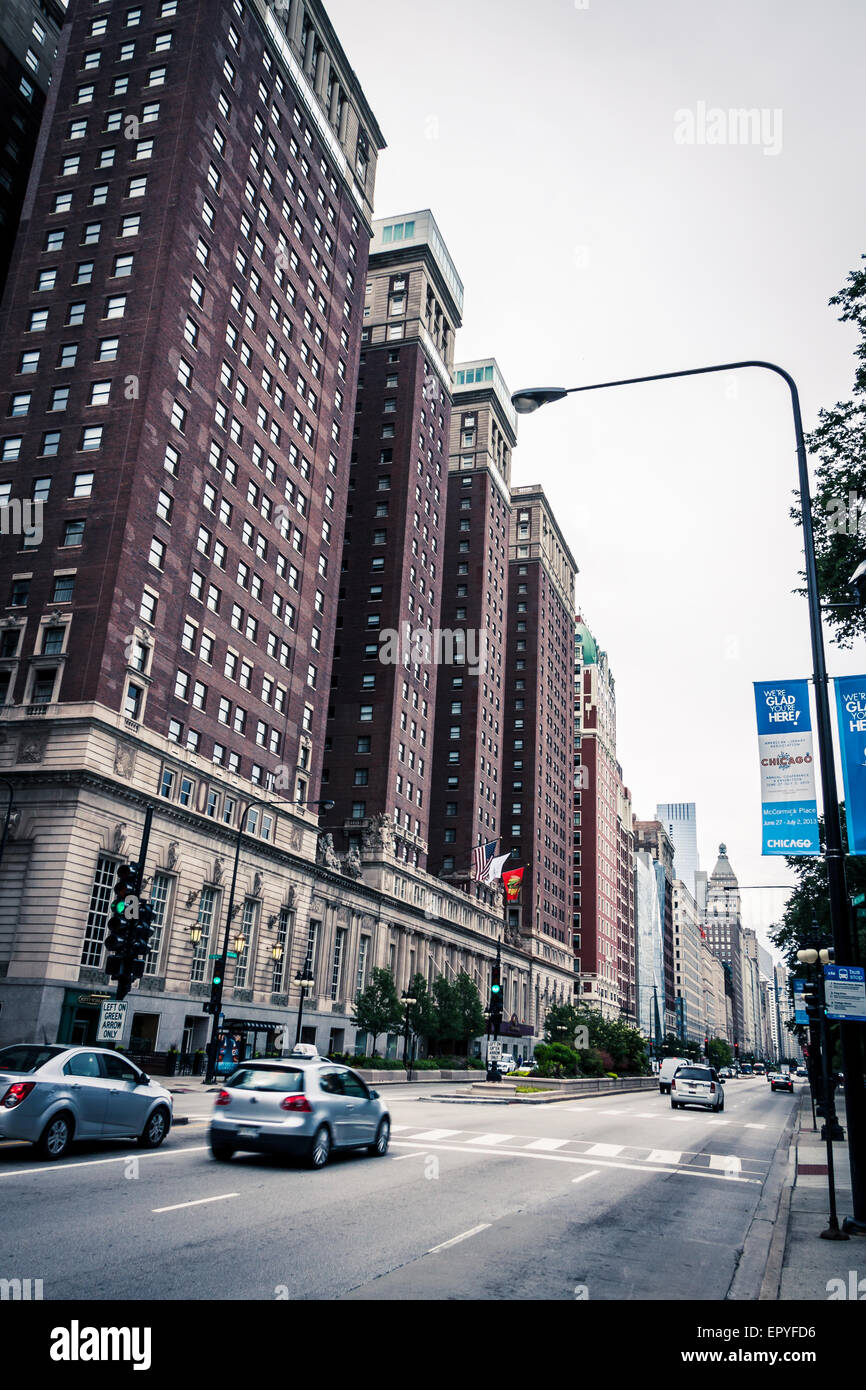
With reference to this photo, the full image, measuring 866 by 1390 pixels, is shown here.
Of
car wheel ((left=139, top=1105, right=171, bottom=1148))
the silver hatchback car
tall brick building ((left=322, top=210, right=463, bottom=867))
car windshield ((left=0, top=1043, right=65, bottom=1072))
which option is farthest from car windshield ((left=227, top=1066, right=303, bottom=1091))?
tall brick building ((left=322, top=210, right=463, bottom=867))

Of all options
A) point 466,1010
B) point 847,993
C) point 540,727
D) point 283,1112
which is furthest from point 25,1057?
point 540,727

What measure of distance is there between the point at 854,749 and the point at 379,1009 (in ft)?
162

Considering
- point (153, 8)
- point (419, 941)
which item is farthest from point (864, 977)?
point (419, 941)

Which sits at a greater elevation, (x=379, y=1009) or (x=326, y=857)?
(x=326, y=857)

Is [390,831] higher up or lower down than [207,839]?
higher up

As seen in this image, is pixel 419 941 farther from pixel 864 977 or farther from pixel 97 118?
pixel 864 977

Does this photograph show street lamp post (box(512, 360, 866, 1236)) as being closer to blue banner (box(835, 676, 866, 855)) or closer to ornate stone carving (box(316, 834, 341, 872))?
blue banner (box(835, 676, 866, 855))

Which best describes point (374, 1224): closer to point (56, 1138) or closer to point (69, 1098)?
point (69, 1098)

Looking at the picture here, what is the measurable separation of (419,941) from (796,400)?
69442mm

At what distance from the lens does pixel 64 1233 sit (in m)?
9.56

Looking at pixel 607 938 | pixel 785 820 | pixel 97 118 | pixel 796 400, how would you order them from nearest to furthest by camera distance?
pixel 785 820, pixel 796 400, pixel 97 118, pixel 607 938

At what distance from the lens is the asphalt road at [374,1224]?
27.4ft

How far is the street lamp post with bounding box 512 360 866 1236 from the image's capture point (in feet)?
38.3

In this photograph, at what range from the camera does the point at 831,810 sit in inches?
508
